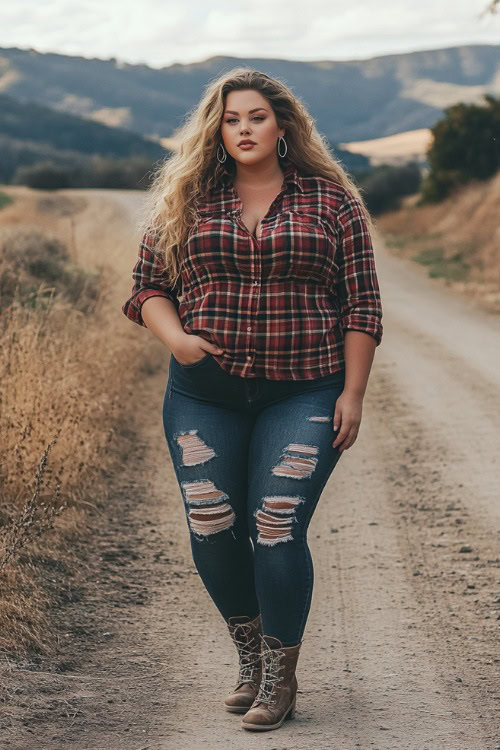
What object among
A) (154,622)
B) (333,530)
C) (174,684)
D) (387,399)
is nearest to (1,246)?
(387,399)

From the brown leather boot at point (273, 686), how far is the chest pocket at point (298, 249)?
112 cm

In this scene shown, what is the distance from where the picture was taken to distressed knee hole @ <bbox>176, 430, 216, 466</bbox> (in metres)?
3.30

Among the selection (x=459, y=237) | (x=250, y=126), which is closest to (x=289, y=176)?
(x=250, y=126)

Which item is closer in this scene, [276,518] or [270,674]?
[276,518]

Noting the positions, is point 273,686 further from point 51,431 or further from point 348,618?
point 51,431

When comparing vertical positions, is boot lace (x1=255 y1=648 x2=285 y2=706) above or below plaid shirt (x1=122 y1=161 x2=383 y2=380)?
below

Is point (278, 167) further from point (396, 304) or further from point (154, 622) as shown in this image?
point (396, 304)

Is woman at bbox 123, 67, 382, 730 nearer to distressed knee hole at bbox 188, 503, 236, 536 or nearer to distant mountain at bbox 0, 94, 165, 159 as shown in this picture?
distressed knee hole at bbox 188, 503, 236, 536

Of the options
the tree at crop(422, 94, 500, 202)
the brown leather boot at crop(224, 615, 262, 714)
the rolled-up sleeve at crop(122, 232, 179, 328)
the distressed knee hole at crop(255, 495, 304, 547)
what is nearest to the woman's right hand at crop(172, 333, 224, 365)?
the rolled-up sleeve at crop(122, 232, 179, 328)

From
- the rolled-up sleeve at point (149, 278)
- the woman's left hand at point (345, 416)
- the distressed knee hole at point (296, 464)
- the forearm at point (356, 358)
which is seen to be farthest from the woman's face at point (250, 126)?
the distressed knee hole at point (296, 464)

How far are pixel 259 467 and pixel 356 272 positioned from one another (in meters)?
0.65

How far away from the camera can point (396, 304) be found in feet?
52.8

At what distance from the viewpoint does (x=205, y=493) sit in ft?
10.9

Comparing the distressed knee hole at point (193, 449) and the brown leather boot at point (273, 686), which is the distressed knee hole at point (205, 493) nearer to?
the distressed knee hole at point (193, 449)
